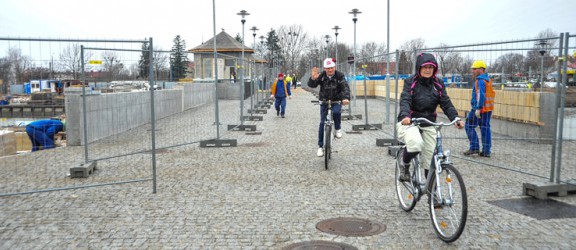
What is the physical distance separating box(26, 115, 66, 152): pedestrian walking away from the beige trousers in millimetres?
8293

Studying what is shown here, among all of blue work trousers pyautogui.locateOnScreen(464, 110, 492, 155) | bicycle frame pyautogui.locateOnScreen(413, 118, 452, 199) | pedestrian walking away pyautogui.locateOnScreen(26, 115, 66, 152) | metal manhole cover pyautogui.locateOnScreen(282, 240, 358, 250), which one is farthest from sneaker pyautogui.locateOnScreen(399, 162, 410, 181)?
pedestrian walking away pyautogui.locateOnScreen(26, 115, 66, 152)

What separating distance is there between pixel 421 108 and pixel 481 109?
4.71 m

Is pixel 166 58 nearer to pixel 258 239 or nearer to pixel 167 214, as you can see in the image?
pixel 167 214

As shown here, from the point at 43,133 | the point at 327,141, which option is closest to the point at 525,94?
the point at 327,141

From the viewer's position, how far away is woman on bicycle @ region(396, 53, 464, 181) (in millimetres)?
5812

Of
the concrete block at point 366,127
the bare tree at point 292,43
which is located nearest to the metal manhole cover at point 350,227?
the concrete block at point 366,127

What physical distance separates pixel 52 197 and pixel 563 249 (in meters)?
6.36

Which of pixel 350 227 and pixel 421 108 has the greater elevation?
pixel 421 108

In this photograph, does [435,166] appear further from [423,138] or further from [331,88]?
[331,88]

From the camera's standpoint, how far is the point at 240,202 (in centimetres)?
710

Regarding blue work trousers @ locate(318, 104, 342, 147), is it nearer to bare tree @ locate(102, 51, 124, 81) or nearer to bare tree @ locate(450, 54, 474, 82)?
bare tree @ locate(450, 54, 474, 82)

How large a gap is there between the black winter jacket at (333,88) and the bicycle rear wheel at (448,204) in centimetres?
474

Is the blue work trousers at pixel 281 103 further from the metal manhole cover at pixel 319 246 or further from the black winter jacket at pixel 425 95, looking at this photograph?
the metal manhole cover at pixel 319 246

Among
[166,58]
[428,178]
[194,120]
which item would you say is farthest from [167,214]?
[194,120]
